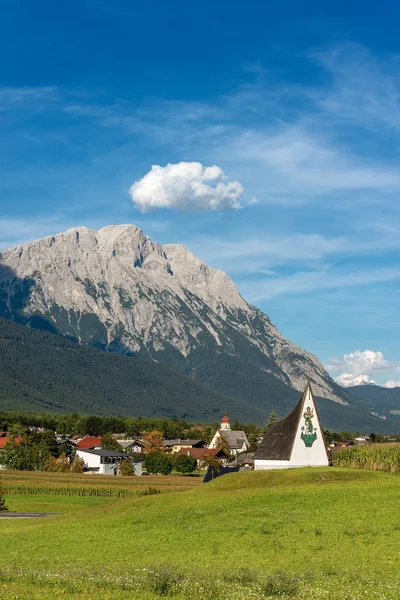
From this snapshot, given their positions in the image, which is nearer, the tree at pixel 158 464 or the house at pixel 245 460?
the house at pixel 245 460

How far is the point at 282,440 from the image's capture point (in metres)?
79.9

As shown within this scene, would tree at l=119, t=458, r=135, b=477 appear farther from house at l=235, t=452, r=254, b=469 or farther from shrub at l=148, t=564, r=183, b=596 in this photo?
shrub at l=148, t=564, r=183, b=596

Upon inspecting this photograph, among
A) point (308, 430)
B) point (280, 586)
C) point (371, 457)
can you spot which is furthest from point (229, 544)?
point (371, 457)

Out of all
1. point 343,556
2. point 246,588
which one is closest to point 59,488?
point 343,556

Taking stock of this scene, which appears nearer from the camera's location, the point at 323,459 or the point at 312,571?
the point at 312,571

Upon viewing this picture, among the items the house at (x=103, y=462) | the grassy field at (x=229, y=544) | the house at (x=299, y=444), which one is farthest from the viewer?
the house at (x=103, y=462)

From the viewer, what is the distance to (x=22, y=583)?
2767cm

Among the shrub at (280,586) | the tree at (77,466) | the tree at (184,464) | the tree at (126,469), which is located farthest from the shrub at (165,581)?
the tree at (184,464)

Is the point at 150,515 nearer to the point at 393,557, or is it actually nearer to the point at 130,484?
the point at 393,557

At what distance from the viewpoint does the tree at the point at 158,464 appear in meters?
174

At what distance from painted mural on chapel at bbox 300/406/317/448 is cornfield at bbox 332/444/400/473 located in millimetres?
Result: 5611

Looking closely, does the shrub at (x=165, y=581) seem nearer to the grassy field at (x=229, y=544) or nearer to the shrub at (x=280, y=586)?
the grassy field at (x=229, y=544)

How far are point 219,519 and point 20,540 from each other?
14.4 m

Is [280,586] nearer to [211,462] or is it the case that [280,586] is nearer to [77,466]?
[211,462]
